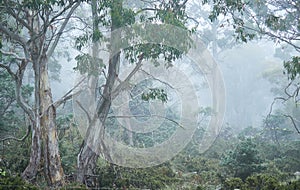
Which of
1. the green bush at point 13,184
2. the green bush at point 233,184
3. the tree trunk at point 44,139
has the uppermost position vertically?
the tree trunk at point 44,139

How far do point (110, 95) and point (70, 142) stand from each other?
393 cm

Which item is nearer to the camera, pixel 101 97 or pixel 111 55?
pixel 101 97

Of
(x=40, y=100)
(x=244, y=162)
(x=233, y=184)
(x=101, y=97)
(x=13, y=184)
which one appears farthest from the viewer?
(x=244, y=162)

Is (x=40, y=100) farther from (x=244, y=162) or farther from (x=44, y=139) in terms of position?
(x=244, y=162)

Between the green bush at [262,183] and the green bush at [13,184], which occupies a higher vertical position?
the green bush at [13,184]

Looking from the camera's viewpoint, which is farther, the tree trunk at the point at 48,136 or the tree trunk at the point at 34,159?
the tree trunk at the point at 48,136

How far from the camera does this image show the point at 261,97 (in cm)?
4784

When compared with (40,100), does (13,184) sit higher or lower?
lower

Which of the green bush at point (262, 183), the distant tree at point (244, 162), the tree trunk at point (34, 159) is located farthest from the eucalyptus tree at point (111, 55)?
the green bush at point (262, 183)

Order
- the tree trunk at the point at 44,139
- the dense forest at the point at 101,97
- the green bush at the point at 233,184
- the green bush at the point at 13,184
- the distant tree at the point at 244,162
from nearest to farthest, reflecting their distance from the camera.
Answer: the green bush at the point at 13,184 < the green bush at the point at 233,184 < the tree trunk at the point at 44,139 < the dense forest at the point at 101,97 < the distant tree at the point at 244,162

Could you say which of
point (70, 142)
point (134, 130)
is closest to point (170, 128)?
point (134, 130)

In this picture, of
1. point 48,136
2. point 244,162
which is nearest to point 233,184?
point 244,162

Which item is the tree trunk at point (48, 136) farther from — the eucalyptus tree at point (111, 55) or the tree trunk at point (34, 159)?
the eucalyptus tree at point (111, 55)

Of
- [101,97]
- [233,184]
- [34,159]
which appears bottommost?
[233,184]
